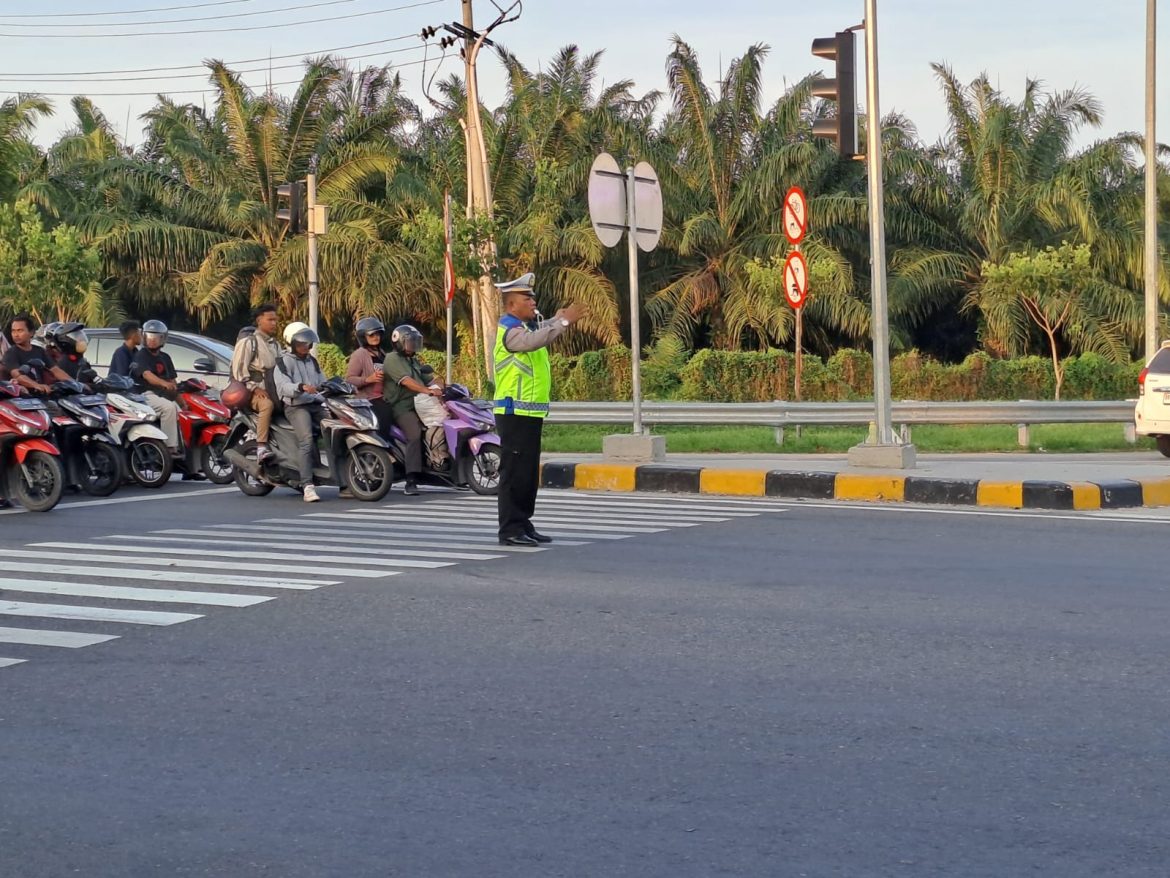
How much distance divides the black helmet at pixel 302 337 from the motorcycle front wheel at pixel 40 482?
2.20 meters

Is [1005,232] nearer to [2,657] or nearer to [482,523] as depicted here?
[482,523]

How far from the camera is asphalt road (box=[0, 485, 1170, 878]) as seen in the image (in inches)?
170

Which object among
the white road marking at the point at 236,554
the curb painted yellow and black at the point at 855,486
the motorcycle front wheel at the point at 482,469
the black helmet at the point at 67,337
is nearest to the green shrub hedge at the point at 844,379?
the curb painted yellow and black at the point at 855,486

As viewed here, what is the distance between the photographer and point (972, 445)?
20.3 meters

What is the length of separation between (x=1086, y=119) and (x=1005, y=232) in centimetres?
347

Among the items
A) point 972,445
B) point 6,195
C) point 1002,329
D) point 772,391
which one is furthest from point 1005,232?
point 6,195

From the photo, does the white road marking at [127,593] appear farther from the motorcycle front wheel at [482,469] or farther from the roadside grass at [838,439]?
the roadside grass at [838,439]

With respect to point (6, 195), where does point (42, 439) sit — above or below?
below

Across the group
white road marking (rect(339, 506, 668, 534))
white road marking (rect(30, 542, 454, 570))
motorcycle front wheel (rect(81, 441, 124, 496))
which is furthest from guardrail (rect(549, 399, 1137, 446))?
white road marking (rect(30, 542, 454, 570))

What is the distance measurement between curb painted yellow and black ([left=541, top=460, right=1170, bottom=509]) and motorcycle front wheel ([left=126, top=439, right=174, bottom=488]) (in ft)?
12.1

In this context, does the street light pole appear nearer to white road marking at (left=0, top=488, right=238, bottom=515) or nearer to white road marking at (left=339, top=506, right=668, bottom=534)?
white road marking at (left=339, top=506, right=668, bottom=534)

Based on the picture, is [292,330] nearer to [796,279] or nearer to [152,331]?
[152,331]

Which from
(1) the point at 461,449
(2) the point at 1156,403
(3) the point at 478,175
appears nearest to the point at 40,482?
(1) the point at 461,449

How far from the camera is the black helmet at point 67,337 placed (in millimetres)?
15953
